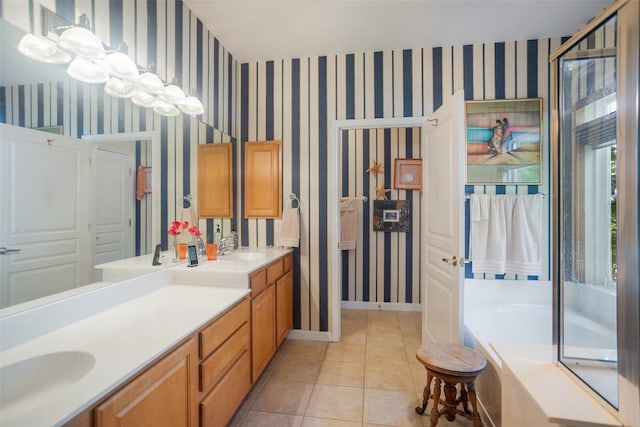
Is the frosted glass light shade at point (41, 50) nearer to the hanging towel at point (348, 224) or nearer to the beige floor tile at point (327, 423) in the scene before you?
the beige floor tile at point (327, 423)

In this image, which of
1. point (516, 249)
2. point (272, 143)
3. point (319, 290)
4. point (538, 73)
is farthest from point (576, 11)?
point (319, 290)

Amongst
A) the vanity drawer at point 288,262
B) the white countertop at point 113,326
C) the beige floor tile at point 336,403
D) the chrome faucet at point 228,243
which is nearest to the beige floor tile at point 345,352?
the beige floor tile at point 336,403

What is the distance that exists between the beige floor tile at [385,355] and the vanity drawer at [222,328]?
4.20 feet

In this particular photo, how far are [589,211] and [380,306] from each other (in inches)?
119

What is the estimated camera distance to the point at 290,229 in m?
2.65

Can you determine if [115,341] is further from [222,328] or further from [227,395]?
[227,395]

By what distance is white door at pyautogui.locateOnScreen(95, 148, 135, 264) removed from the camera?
4.36 ft

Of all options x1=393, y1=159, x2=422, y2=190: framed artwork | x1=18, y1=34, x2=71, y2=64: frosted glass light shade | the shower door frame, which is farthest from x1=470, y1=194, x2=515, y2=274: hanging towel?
x1=18, y1=34, x2=71, y2=64: frosted glass light shade

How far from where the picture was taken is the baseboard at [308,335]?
2734 millimetres

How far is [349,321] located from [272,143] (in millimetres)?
2234

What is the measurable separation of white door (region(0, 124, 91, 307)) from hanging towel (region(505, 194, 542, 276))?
3.02 metres

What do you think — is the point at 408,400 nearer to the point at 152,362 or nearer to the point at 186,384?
the point at 186,384

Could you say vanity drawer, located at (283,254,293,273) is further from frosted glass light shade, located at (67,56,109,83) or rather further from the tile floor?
frosted glass light shade, located at (67,56,109,83)

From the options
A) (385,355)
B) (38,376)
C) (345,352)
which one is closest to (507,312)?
(385,355)
